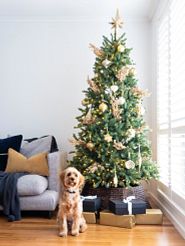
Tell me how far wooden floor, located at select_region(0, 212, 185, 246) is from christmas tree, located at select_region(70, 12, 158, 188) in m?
0.55

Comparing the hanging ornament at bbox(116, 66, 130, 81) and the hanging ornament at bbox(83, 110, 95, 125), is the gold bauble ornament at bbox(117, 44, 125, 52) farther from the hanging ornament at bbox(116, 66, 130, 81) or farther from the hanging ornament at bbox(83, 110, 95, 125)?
the hanging ornament at bbox(83, 110, 95, 125)

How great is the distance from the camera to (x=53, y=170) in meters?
3.59

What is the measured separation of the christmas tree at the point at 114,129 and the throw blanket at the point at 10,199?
73 centimetres

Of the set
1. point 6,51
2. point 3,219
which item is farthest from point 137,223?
point 6,51

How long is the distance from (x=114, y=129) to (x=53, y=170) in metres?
0.86

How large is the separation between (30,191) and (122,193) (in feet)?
3.30

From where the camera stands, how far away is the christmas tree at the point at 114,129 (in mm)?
3418

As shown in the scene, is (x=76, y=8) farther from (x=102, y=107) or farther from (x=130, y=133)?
(x=130, y=133)

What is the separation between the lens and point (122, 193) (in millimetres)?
3406

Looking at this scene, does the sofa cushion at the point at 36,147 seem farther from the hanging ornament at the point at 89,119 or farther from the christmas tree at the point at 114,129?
the hanging ornament at the point at 89,119

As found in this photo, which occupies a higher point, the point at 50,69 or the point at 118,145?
the point at 50,69

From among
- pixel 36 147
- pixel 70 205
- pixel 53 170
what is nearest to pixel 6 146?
pixel 36 147

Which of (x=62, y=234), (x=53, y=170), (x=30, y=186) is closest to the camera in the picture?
(x=62, y=234)

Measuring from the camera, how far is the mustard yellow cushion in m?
3.66
